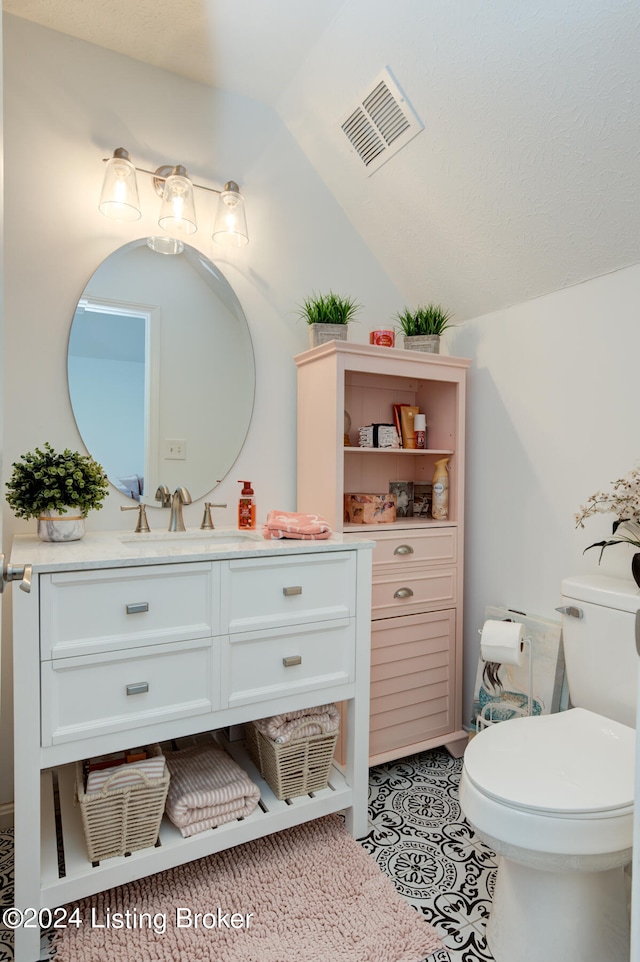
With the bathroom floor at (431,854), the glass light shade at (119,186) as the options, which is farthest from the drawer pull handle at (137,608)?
the glass light shade at (119,186)

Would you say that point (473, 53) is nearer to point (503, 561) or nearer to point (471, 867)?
point (503, 561)

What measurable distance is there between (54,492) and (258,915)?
127 cm

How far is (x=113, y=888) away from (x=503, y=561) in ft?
5.63

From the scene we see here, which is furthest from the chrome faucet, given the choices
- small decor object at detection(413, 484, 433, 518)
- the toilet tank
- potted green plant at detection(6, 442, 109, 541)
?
the toilet tank

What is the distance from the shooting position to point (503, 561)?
2312 mm

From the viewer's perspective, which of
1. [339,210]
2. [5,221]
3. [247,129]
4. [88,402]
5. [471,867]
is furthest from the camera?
[339,210]

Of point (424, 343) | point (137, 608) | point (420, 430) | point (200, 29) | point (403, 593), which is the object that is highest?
point (200, 29)

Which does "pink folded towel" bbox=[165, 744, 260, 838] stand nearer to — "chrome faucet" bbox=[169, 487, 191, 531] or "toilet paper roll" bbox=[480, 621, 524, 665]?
"chrome faucet" bbox=[169, 487, 191, 531]

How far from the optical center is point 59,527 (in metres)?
1.65

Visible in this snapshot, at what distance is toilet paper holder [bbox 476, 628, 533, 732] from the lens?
2008 millimetres

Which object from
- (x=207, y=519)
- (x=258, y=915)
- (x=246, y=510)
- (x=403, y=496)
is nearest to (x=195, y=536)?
(x=207, y=519)

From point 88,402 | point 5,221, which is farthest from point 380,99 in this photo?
point 88,402

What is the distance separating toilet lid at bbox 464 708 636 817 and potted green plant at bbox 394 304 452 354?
1421mm

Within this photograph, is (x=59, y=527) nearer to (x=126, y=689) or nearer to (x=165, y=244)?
(x=126, y=689)
